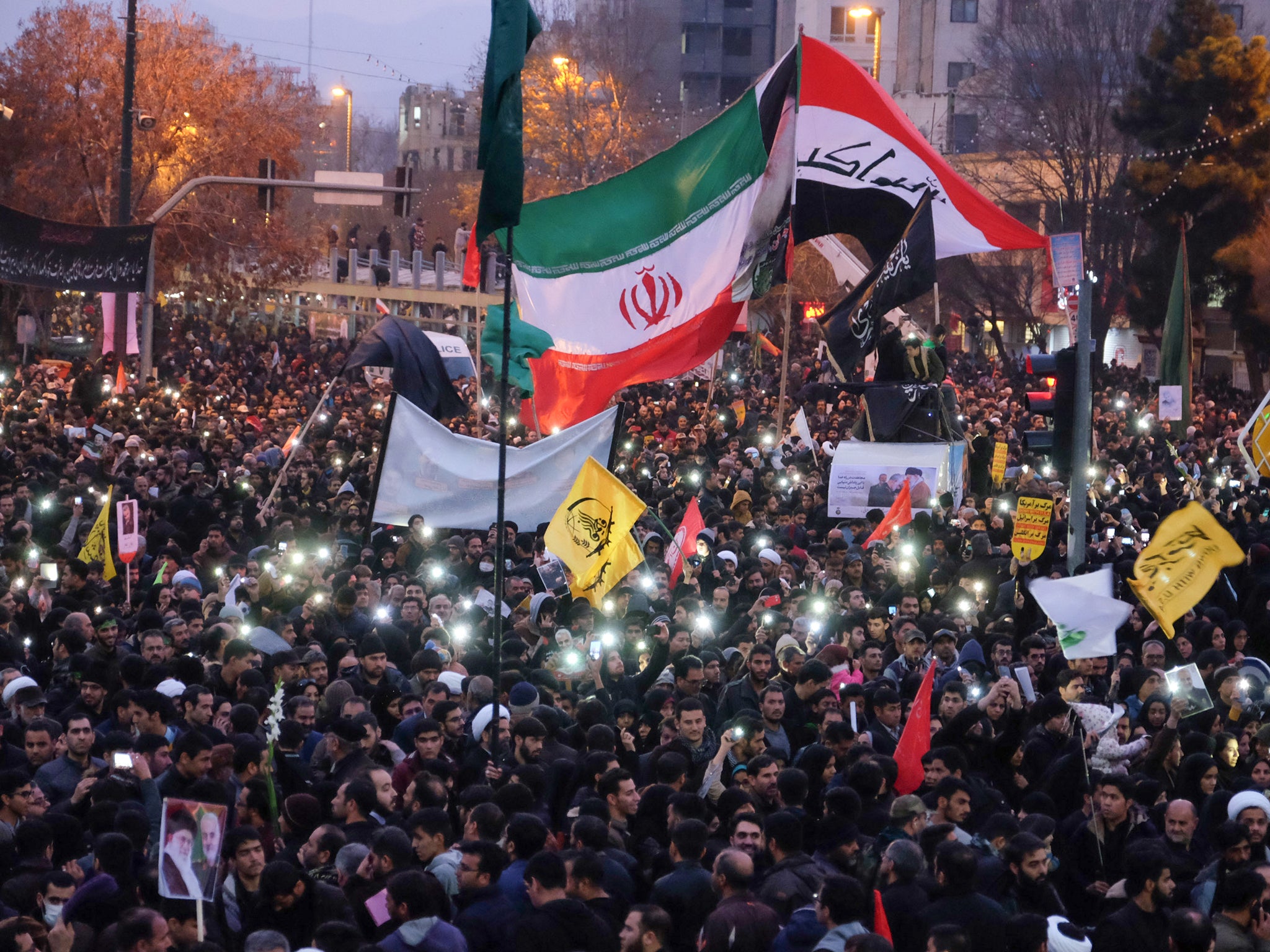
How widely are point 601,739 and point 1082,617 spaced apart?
2.75 metres

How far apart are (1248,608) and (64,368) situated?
2707cm

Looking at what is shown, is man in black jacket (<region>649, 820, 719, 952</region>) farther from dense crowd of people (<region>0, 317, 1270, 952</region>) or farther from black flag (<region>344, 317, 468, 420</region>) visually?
black flag (<region>344, 317, 468, 420</region>)

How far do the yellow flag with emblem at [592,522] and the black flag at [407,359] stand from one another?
190 inches

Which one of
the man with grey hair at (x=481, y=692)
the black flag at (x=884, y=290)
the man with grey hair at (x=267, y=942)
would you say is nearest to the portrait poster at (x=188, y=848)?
the man with grey hair at (x=267, y=942)

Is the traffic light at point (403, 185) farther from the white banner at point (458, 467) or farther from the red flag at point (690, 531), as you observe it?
the red flag at point (690, 531)

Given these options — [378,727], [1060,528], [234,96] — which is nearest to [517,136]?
[378,727]

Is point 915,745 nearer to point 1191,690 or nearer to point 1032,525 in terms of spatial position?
point 1191,690

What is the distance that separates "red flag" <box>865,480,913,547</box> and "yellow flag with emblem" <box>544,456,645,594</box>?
14.2 feet

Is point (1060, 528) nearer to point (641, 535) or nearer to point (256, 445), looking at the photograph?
point (641, 535)

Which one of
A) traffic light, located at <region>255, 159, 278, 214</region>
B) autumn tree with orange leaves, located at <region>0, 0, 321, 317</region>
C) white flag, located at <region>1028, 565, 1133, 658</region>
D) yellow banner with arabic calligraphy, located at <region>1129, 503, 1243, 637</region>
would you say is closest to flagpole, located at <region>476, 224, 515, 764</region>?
white flag, located at <region>1028, 565, 1133, 658</region>

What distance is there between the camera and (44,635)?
11.4 meters

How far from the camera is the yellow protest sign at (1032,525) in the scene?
1288 cm

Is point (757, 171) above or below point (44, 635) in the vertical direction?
above

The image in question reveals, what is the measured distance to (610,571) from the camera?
1251cm
